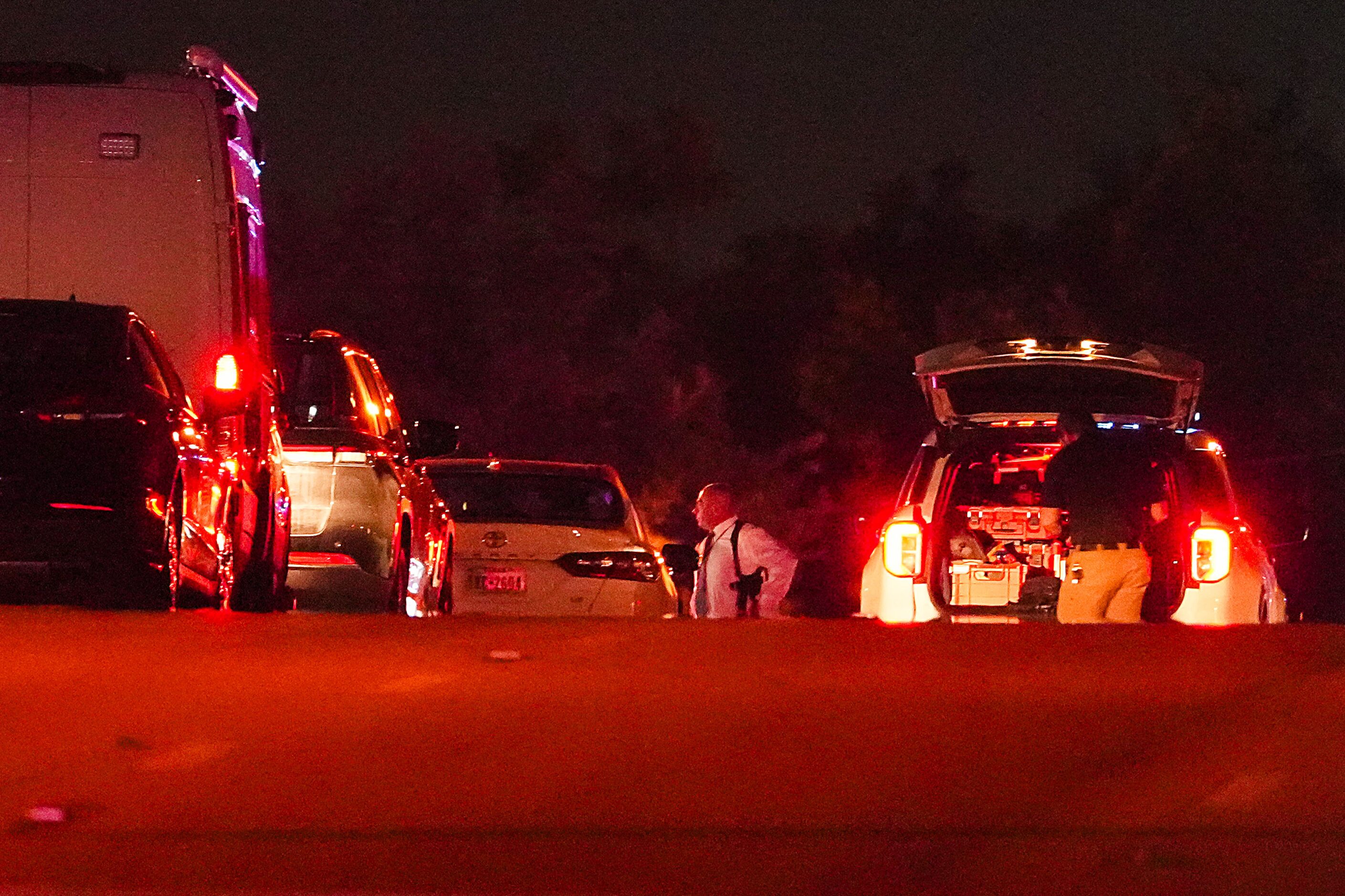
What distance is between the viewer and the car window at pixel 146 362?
8.83m

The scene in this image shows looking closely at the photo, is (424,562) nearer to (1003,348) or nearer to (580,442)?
(1003,348)

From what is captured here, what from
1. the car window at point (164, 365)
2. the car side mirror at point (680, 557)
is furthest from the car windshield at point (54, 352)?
the car side mirror at point (680, 557)

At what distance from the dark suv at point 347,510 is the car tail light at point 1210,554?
12.3ft

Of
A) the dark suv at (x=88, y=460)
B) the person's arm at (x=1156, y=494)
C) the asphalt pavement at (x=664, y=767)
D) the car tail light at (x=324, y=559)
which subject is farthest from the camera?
the car tail light at (x=324, y=559)

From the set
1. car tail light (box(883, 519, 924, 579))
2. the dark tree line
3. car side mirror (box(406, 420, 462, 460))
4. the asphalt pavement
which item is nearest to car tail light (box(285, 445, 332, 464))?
car side mirror (box(406, 420, 462, 460))

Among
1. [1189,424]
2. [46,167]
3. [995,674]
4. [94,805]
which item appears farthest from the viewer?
[1189,424]

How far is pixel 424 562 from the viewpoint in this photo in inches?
505

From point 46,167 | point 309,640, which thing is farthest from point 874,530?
point 309,640

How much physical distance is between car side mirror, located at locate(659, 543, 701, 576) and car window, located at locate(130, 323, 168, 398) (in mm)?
5050

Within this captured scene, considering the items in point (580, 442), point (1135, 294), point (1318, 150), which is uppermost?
point (1318, 150)

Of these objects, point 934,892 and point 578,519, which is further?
point 578,519

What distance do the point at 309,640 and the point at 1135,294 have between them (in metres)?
32.6

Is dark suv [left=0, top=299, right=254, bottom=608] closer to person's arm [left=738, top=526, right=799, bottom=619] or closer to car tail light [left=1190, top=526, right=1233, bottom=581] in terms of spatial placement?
person's arm [left=738, top=526, right=799, bottom=619]

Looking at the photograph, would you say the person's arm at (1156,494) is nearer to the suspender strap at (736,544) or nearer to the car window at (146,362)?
the suspender strap at (736,544)
